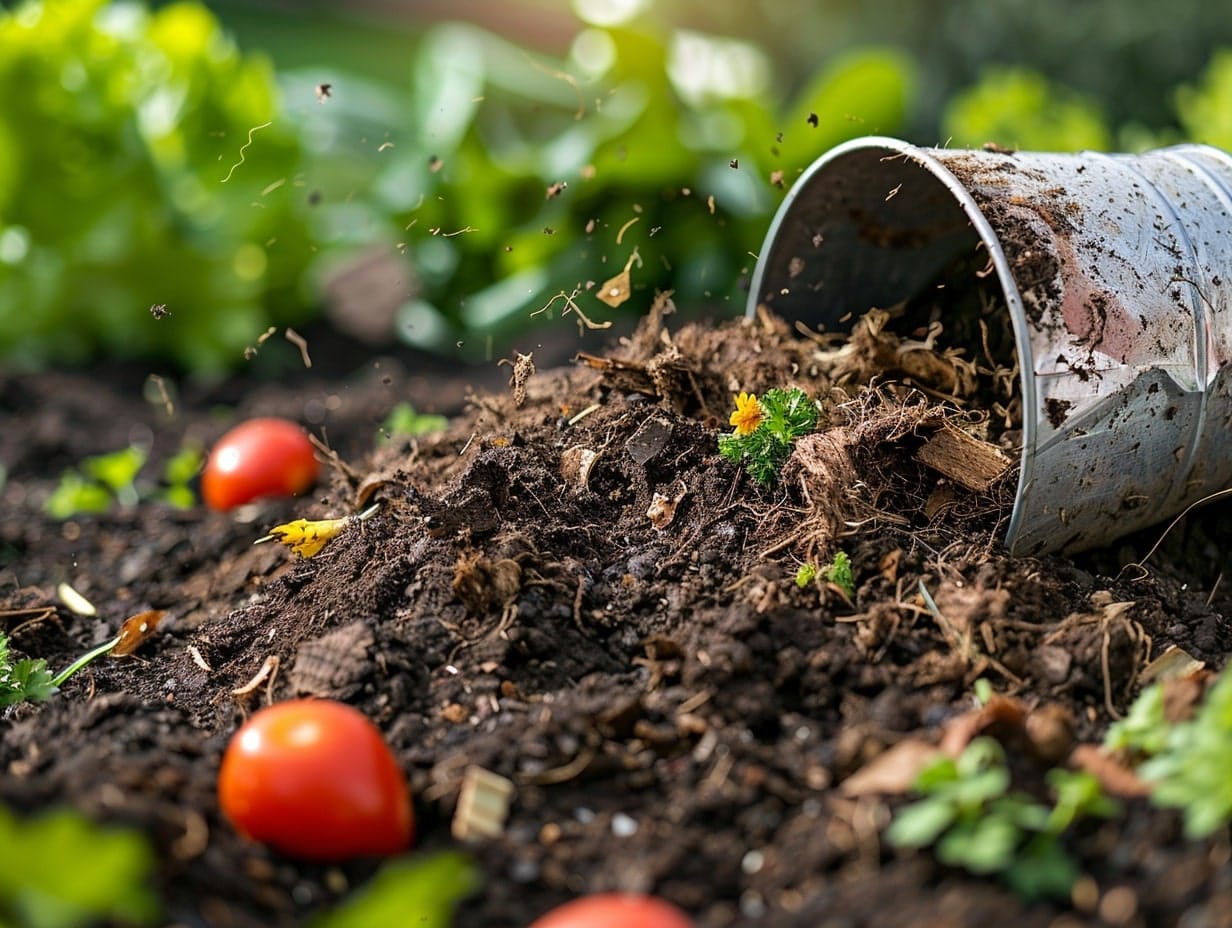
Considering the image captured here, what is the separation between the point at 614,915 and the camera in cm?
134

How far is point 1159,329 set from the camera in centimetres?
223

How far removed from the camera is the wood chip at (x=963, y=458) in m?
2.26

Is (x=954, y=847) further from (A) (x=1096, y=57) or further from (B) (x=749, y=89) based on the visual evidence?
(A) (x=1096, y=57)

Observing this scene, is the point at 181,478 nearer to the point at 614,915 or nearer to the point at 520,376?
the point at 520,376

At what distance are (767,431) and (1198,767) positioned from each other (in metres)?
1.05

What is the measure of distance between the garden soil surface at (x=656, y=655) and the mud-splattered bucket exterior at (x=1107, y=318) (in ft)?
0.49

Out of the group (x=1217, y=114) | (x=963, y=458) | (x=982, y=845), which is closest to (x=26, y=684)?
(x=982, y=845)

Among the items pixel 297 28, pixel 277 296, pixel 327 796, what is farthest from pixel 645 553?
pixel 297 28

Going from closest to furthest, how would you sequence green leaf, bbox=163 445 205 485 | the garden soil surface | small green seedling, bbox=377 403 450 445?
the garden soil surface → small green seedling, bbox=377 403 450 445 → green leaf, bbox=163 445 205 485

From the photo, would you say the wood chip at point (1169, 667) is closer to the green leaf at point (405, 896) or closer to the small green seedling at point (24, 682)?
the green leaf at point (405, 896)

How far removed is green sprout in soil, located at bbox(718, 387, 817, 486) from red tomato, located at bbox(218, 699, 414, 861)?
36.7 inches

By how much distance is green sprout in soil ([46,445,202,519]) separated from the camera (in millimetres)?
3441

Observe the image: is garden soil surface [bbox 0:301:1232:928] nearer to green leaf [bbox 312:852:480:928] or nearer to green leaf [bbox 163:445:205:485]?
green leaf [bbox 312:852:480:928]

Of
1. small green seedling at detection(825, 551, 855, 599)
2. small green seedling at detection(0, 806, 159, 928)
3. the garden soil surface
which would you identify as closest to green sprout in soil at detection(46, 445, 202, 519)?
the garden soil surface
